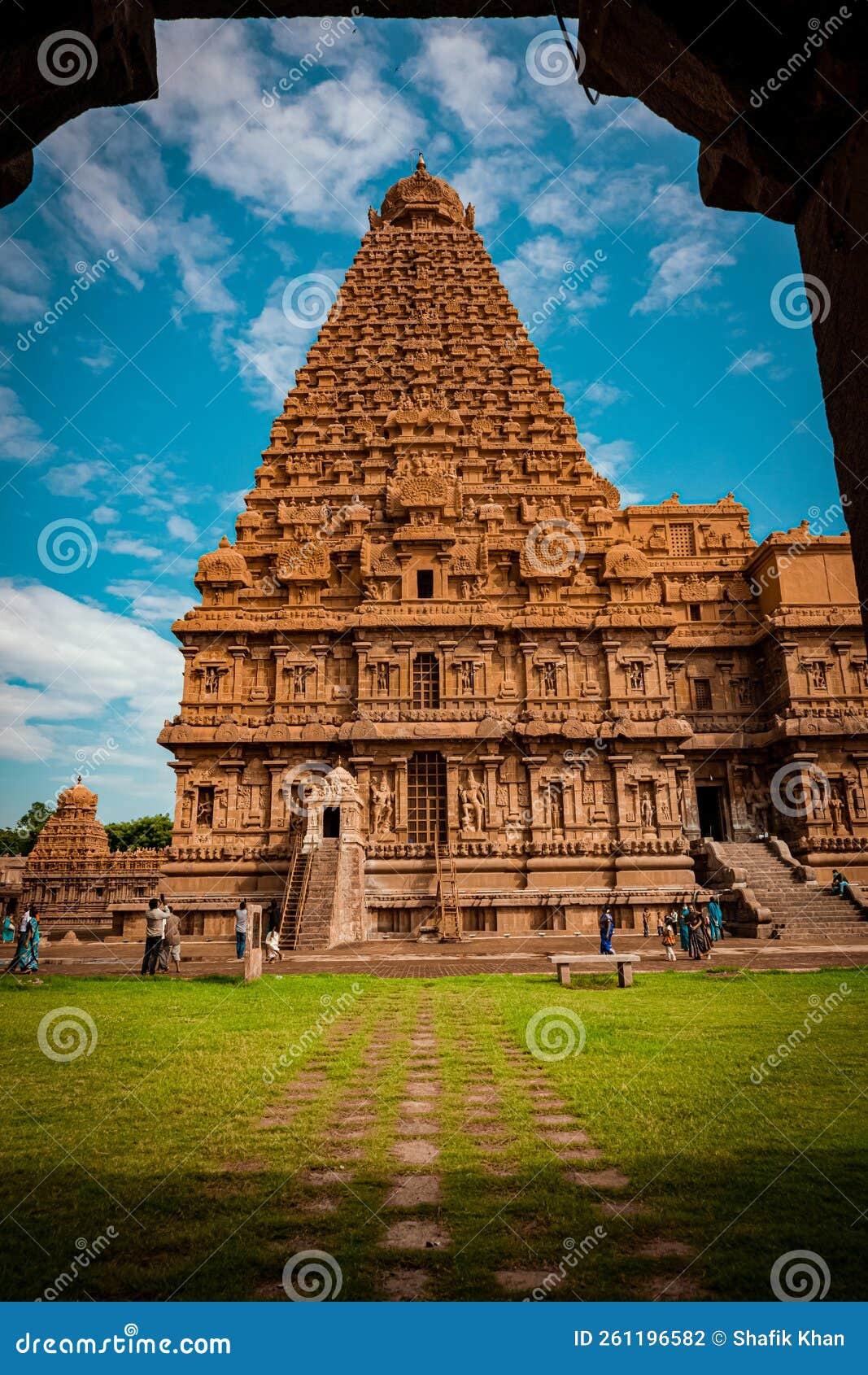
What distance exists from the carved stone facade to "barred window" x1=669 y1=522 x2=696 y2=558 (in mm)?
140

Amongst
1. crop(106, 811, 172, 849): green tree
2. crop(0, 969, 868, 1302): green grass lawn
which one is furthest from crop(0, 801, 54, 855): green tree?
crop(0, 969, 868, 1302): green grass lawn

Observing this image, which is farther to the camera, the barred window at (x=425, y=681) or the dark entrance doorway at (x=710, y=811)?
the dark entrance doorway at (x=710, y=811)

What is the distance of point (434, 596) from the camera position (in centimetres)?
3538

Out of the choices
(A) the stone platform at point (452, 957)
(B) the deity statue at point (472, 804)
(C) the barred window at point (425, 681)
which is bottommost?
(A) the stone platform at point (452, 957)

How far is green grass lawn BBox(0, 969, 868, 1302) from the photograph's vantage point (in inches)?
154

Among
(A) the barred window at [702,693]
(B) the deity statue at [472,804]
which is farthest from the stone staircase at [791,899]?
(B) the deity statue at [472,804]

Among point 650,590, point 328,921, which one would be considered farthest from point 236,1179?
point 650,590

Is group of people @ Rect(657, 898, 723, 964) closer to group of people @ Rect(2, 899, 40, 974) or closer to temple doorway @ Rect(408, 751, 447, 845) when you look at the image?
temple doorway @ Rect(408, 751, 447, 845)

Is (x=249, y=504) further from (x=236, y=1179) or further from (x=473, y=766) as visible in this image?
(x=236, y=1179)

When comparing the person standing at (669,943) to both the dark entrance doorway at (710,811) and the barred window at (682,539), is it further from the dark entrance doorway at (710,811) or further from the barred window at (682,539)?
the barred window at (682,539)

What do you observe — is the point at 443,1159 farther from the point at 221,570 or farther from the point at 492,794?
the point at 221,570

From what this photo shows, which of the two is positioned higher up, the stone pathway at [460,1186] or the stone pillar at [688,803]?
the stone pillar at [688,803]

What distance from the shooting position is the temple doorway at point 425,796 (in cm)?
3209

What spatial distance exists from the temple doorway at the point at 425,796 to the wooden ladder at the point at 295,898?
515cm
